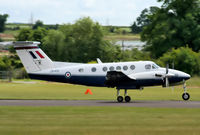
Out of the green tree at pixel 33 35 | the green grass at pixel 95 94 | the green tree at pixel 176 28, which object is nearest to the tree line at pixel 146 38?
the green tree at pixel 176 28

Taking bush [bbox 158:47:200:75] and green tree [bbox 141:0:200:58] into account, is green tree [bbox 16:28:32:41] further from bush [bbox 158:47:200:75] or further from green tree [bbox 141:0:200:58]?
bush [bbox 158:47:200:75]

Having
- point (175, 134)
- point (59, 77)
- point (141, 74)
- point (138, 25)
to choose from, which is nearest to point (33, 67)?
point (59, 77)

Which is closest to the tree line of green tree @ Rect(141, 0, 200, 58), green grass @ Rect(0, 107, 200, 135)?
green tree @ Rect(141, 0, 200, 58)

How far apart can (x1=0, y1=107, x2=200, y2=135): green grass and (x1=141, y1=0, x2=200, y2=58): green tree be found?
2258 inches

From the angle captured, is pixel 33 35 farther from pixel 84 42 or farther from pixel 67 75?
pixel 67 75

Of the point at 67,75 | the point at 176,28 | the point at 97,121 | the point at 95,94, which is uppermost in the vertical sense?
the point at 176,28

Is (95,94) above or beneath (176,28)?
beneath

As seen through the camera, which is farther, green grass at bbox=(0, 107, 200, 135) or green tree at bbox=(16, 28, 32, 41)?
green tree at bbox=(16, 28, 32, 41)

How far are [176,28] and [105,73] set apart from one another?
53537 millimetres

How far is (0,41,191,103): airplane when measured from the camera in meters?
30.1

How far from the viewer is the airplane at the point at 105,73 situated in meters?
30.1

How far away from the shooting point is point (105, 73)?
1220 inches

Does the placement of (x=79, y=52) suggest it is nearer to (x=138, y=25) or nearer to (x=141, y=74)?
(x=141, y=74)

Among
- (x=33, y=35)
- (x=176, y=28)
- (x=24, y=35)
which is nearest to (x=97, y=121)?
(x=176, y=28)
